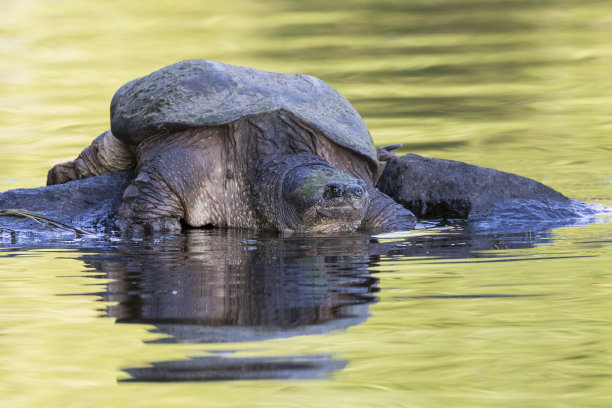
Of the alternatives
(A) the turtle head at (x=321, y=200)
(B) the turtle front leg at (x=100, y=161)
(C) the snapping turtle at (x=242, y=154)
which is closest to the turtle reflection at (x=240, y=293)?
(A) the turtle head at (x=321, y=200)

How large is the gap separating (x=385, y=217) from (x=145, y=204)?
140cm

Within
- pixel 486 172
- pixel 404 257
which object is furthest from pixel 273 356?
pixel 486 172

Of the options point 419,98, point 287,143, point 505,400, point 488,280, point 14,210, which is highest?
point 419,98

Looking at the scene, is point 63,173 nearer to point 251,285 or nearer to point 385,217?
point 385,217

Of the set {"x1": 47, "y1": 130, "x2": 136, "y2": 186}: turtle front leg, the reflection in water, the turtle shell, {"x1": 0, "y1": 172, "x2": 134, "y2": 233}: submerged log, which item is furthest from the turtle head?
{"x1": 47, "y1": 130, "x2": 136, "y2": 186}: turtle front leg

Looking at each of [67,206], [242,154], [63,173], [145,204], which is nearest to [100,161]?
[63,173]

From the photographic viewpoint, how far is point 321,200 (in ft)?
17.5

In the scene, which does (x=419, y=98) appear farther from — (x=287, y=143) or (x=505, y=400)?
(x=505, y=400)

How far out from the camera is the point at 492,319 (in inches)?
122

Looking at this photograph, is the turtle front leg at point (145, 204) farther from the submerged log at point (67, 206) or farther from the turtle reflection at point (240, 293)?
the turtle reflection at point (240, 293)

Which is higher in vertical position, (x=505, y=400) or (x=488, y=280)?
(x=488, y=280)

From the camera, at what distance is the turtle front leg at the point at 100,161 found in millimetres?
6500

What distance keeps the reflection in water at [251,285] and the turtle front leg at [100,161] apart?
1.11 metres

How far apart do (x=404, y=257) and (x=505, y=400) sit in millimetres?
2107
